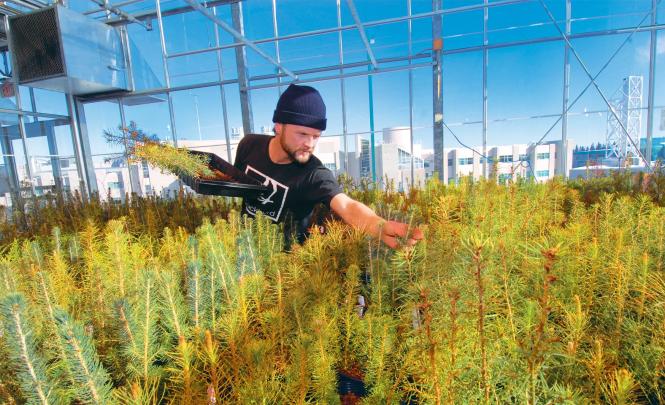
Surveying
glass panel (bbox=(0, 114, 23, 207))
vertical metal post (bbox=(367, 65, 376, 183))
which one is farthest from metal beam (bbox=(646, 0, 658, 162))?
glass panel (bbox=(0, 114, 23, 207))

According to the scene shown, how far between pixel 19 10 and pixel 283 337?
31.8 feet

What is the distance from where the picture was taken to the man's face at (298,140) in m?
1.68

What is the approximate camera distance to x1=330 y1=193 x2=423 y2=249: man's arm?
2.89 feet

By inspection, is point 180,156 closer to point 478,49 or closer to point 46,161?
point 478,49

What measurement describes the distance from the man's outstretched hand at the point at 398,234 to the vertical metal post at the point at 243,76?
718 centimetres

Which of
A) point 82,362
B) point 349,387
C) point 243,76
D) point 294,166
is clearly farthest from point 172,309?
point 243,76

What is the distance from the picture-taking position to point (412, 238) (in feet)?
2.73

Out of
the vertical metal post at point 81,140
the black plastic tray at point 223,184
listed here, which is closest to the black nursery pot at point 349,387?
the black plastic tray at point 223,184

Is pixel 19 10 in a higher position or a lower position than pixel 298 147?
higher

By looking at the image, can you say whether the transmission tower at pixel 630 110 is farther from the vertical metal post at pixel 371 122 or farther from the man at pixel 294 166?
the man at pixel 294 166

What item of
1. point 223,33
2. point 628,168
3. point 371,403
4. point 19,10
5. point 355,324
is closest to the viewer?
point 371,403

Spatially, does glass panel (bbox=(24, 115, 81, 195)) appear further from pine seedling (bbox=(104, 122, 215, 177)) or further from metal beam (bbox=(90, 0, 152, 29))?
pine seedling (bbox=(104, 122, 215, 177))

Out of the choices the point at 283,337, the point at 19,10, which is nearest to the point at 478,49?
the point at 283,337

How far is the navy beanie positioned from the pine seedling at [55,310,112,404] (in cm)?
134
